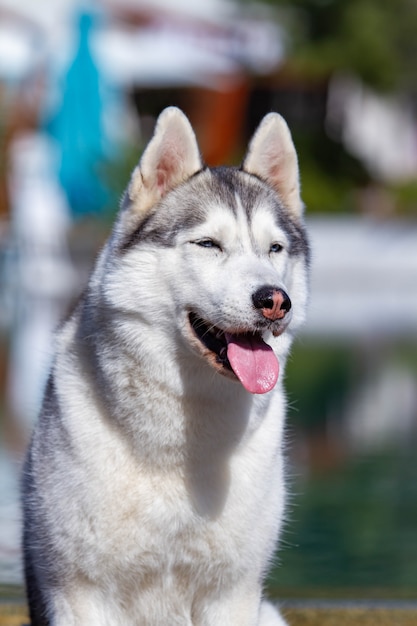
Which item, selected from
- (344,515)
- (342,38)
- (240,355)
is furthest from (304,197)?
(240,355)

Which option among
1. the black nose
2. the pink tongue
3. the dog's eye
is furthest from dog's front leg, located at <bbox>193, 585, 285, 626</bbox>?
the dog's eye

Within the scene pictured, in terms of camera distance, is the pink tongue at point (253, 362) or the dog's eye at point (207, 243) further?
the dog's eye at point (207, 243)


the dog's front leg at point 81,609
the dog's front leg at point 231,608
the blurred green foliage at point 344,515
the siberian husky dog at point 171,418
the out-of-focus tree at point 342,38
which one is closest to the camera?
the siberian husky dog at point 171,418

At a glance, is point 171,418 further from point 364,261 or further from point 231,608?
point 364,261

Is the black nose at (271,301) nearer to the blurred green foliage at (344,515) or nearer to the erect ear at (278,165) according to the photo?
the erect ear at (278,165)

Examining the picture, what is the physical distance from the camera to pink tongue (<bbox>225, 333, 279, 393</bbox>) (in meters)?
3.73

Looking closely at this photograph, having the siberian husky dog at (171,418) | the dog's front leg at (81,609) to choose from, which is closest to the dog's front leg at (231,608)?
the siberian husky dog at (171,418)

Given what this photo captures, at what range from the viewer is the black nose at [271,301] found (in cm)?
364

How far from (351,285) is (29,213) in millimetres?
5414

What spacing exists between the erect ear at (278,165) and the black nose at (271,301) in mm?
647

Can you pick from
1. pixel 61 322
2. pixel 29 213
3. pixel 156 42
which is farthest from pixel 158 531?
pixel 156 42

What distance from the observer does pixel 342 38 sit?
100ft

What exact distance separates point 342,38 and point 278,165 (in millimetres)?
27060

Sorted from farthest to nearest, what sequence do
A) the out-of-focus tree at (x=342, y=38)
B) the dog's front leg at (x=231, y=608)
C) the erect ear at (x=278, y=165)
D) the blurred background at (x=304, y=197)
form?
the out-of-focus tree at (x=342, y=38)
the blurred background at (x=304, y=197)
the erect ear at (x=278, y=165)
the dog's front leg at (x=231, y=608)
